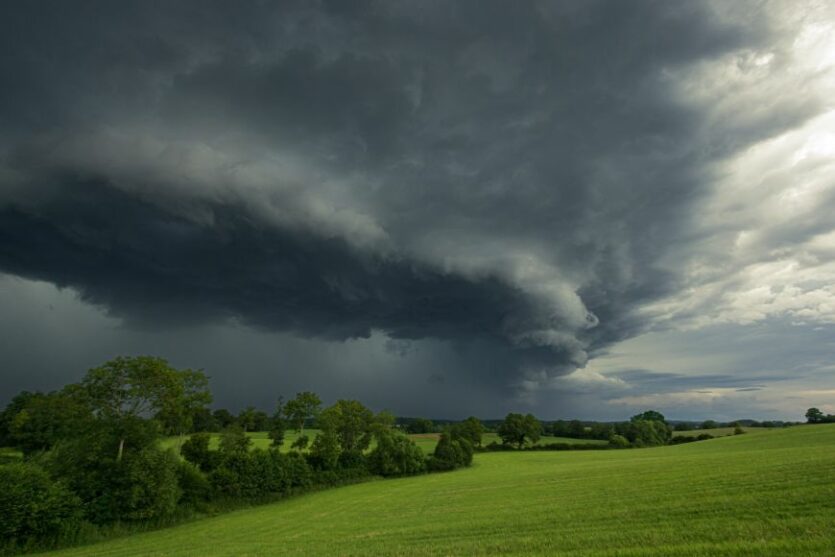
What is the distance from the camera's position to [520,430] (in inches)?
5315

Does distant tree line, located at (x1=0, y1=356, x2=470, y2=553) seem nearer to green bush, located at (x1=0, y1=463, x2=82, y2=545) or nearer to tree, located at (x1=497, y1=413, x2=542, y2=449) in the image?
green bush, located at (x1=0, y1=463, x2=82, y2=545)

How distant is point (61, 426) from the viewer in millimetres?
77312

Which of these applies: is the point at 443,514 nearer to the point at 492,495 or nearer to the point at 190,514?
the point at 492,495

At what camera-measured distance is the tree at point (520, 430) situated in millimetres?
135125

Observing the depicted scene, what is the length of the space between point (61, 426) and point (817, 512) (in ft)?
325

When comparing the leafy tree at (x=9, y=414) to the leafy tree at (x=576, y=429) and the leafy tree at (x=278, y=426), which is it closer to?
the leafy tree at (x=278, y=426)

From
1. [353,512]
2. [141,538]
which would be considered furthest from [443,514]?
[141,538]

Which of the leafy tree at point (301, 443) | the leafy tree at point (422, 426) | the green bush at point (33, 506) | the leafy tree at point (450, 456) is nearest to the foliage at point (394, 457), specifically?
the leafy tree at point (450, 456)

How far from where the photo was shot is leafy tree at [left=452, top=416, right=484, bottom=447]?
129m

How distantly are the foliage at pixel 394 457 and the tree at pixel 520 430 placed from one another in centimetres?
5404

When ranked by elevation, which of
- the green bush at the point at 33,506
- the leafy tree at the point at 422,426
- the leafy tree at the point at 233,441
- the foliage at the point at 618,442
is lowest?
the green bush at the point at 33,506

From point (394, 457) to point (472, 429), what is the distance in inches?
1997

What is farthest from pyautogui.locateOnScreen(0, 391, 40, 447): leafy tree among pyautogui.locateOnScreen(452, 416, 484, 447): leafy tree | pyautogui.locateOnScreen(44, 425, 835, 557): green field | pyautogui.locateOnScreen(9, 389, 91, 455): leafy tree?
pyautogui.locateOnScreen(452, 416, 484, 447): leafy tree

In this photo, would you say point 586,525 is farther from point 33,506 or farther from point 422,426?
point 422,426
